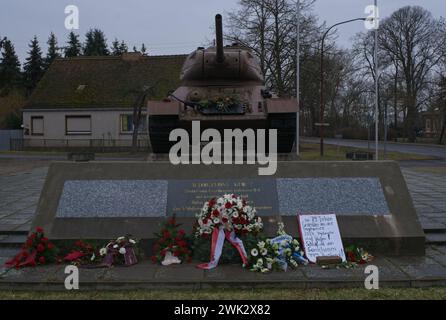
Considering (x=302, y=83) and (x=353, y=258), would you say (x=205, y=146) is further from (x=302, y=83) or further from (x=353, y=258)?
(x=302, y=83)

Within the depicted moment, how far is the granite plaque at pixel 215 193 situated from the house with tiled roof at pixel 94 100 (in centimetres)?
2794

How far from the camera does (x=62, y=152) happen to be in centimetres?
3416

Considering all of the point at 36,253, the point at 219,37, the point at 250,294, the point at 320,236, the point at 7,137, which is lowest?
the point at 250,294

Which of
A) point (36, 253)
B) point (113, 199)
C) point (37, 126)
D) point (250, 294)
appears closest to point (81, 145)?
point (37, 126)

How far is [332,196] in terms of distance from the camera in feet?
22.4

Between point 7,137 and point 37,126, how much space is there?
426 centimetres

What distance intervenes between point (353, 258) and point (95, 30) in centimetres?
6752

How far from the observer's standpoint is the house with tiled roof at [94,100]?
3597 cm

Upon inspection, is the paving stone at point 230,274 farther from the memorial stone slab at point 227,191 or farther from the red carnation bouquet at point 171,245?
the memorial stone slab at point 227,191

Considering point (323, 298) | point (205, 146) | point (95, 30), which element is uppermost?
point (95, 30)

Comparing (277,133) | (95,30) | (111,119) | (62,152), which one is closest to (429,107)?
(111,119)

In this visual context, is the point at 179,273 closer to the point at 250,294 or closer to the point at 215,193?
the point at 250,294

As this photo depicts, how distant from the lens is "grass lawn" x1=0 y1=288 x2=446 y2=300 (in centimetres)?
502
